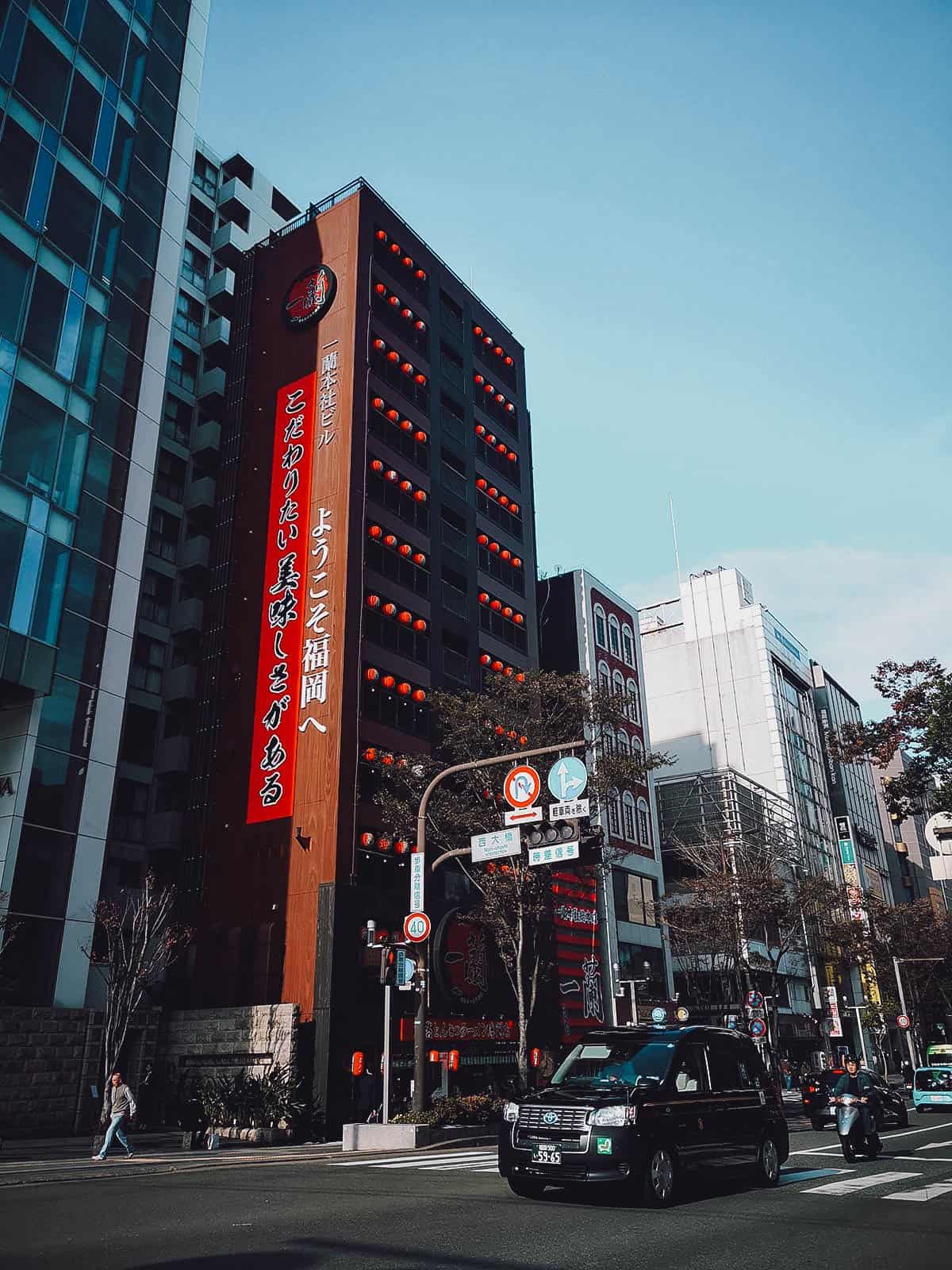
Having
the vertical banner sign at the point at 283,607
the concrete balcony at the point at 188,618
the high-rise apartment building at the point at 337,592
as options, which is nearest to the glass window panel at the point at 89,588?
the vertical banner sign at the point at 283,607

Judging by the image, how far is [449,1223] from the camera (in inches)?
360

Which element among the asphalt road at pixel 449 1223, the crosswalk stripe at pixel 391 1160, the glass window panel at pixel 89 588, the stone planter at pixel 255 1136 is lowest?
the stone planter at pixel 255 1136

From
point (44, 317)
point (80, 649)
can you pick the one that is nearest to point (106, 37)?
point (44, 317)

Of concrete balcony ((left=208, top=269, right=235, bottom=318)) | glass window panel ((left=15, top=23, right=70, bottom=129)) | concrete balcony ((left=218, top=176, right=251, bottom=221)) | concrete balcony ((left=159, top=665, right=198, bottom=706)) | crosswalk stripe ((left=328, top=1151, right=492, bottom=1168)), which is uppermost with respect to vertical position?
concrete balcony ((left=218, top=176, right=251, bottom=221))

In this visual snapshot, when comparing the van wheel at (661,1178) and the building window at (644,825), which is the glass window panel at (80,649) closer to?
the van wheel at (661,1178)

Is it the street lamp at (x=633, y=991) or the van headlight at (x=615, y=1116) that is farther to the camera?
the street lamp at (x=633, y=991)

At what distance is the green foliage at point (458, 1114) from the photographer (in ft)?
72.9

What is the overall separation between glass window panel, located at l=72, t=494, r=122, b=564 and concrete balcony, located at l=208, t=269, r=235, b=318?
25.7m

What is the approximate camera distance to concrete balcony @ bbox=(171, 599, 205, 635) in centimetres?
4581

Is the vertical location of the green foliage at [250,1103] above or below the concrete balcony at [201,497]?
below

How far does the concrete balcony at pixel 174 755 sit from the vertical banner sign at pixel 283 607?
5.76 m

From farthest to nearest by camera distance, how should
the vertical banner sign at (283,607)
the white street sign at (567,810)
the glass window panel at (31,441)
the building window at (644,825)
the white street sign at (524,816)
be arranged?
1. the building window at (644,825)
2. the vertical banner sign at (283,607)
3. the glass window panel at (31,441)
4. the white street sign at (524,816)
5. the white street sign at (567,810)

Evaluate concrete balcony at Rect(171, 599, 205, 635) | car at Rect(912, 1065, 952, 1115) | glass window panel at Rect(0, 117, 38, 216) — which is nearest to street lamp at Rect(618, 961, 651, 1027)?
car at Rect(912, 1065, 952, 1115)

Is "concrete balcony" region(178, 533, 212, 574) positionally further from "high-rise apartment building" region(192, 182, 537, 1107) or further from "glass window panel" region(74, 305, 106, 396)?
"glass window panel" region(74, 305, 106, 396)
